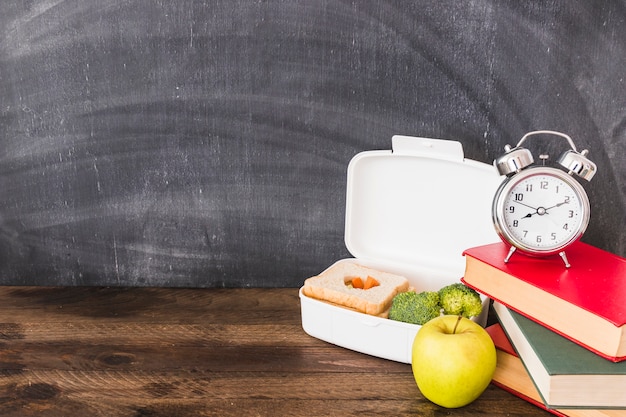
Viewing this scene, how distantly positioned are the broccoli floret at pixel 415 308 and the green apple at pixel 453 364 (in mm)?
97

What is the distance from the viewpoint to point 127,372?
1165mm

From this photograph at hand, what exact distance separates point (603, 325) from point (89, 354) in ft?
3.05

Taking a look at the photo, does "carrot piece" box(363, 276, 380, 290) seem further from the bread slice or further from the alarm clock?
the alarm clock

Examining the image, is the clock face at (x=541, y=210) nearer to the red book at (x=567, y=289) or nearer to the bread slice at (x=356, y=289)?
the red book at (x=567, y=289)

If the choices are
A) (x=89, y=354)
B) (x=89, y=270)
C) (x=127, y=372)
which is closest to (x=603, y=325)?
(x=127, y=372)

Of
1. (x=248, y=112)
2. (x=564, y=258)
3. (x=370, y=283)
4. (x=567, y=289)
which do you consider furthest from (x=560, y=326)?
(x=248, y=112)

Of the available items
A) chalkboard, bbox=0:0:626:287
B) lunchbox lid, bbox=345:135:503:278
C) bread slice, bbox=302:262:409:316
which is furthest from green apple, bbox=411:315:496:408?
chalkboard, bbox=0:0:626:287

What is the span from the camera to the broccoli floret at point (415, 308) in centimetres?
117

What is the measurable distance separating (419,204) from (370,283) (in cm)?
22

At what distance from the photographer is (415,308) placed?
117 centimetres

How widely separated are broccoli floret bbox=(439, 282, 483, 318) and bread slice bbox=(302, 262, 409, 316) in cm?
12

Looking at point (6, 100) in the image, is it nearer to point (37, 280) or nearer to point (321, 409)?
point (37, 280)

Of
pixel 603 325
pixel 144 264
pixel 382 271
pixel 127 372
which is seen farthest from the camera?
pixel 144 264

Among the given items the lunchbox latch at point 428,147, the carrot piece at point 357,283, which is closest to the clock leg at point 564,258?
the lunchbox latch at point 428,147
